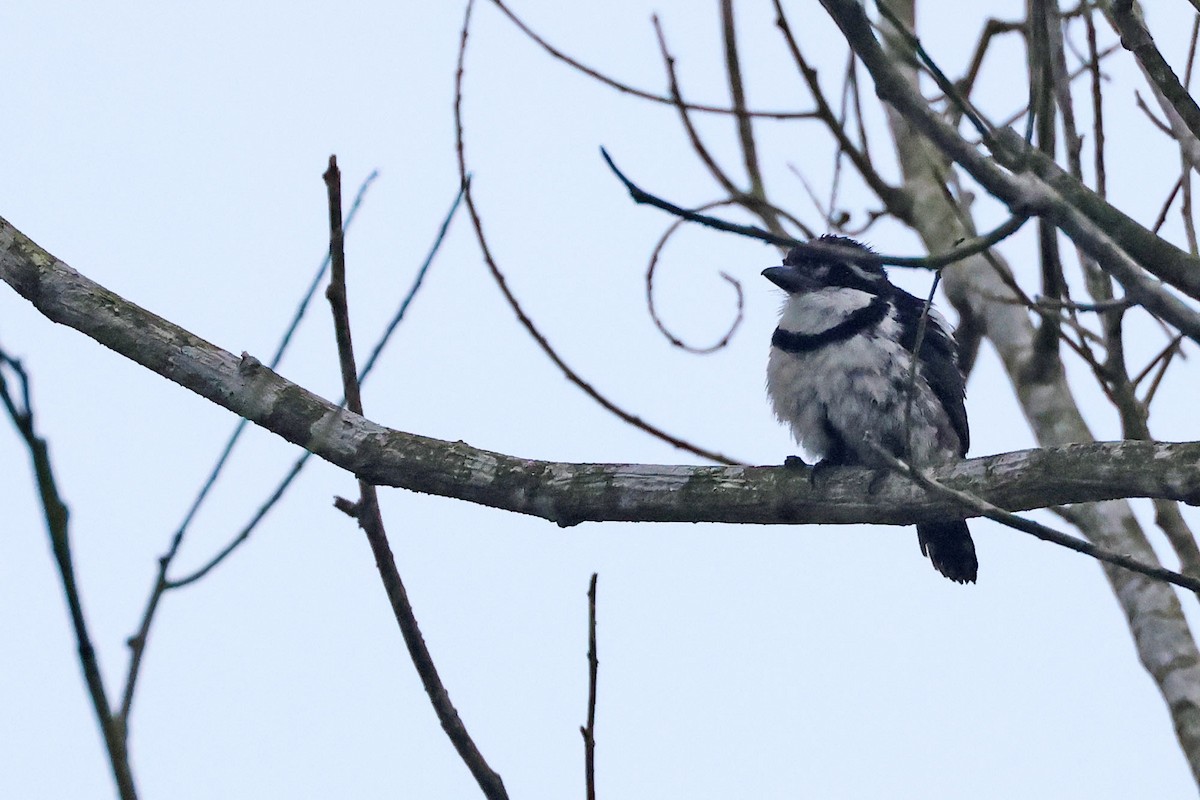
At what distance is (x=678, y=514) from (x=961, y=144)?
1391 millimetres

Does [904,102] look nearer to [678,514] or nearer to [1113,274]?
[1113,274]

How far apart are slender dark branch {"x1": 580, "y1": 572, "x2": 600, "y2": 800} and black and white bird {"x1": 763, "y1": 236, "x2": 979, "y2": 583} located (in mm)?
1851

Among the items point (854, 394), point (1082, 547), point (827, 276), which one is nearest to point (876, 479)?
point (854, 394)

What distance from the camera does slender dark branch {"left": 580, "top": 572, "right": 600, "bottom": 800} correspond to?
2.46 metres

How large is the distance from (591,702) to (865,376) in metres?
2.38

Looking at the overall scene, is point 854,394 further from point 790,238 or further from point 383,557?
point 790,238

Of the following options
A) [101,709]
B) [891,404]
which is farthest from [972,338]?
[101,709]

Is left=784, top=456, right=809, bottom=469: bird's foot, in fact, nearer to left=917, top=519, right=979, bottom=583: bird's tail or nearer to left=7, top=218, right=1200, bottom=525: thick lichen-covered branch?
left=7, top=218, right=1200, bottom=525: thick lichen-covered branch

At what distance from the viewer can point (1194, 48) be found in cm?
371

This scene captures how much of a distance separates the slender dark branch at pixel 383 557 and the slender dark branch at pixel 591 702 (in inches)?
8.8

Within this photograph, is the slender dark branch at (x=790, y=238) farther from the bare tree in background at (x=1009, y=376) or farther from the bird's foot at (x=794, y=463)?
the bird's foot at (x=794, y=463)

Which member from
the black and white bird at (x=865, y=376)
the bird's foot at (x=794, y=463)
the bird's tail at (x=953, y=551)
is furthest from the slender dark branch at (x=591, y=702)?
the bird's tail at (x=953, y=551)

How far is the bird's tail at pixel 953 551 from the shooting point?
5.07 metres

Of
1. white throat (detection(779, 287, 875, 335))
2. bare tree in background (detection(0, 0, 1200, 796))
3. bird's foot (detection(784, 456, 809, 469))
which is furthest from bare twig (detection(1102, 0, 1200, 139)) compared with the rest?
white throat (detection(779, 287, 875, 335))
